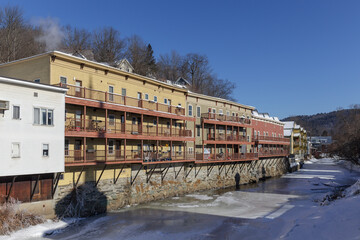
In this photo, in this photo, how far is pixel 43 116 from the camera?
2333cm

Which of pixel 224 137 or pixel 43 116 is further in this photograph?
pixel 224 137

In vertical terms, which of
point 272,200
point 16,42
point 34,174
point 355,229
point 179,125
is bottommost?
point 272,200

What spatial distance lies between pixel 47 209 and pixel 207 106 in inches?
1088

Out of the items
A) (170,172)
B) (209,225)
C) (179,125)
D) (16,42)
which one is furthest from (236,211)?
(16,42)

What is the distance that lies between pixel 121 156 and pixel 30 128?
9.38 m

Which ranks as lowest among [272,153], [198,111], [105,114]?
[272,153]

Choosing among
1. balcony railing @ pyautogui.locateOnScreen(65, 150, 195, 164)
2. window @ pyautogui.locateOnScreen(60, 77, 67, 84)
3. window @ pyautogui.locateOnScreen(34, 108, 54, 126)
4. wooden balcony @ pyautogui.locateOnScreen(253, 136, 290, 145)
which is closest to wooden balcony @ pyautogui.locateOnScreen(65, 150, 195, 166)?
balcony railing @ pyautogui.locateOnScreen(65, 150, 195, 164)

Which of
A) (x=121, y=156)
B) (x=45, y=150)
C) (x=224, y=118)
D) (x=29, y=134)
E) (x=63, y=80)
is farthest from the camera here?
(x=224, y=118)

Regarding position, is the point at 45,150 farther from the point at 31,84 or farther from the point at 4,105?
the point at 31,84

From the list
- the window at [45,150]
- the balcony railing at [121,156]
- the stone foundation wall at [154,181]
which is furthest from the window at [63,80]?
the stone foundation wall at [154,181]

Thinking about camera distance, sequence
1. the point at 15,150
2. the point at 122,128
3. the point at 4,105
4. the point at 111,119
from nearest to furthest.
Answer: the point at 4,105 < the point at 15,150 < the point at 122,128 < the point at 111,119

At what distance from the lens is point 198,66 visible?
83.3 m

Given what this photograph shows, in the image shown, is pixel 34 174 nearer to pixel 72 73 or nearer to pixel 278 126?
pixel 72 73

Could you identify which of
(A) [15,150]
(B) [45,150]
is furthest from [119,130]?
(A) [15,150]
